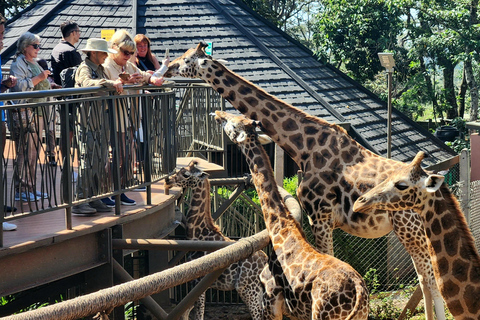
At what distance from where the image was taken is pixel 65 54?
802 cm

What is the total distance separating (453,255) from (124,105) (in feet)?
11.1

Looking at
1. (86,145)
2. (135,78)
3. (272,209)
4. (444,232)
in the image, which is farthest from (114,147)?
(444,232)

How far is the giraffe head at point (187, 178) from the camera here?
26.9 ft

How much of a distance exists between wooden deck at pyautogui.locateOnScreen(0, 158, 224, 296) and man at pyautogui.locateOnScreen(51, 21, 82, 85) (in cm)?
179

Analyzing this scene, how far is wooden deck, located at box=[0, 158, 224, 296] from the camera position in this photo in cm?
560

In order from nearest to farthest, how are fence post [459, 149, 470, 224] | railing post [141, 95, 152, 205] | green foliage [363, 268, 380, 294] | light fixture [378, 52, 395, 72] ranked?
railing post [141, 95, 152, 205], green foliage [363, 268, 380, 294], fence post [459, 149, 470, 224], light fixture [378, 52, 395, 72]

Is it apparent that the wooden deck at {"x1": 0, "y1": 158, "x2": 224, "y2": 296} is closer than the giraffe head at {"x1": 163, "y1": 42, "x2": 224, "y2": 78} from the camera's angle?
Yes

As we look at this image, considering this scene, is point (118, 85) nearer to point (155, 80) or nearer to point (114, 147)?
point (114, 147)

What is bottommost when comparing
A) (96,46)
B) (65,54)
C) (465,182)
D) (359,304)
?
(465,182)

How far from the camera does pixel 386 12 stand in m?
19.4

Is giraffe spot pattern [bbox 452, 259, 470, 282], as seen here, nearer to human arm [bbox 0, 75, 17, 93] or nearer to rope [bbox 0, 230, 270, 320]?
rope [bbox 0, 230, 270, 320]

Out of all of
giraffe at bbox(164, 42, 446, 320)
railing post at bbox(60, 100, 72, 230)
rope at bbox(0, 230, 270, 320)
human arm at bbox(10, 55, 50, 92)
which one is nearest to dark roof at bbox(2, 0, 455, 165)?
giraffe at bbox(164, 42, 446, 320)

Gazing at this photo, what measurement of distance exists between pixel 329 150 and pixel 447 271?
8.04ft

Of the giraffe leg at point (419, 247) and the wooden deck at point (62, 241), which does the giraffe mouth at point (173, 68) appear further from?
the giraffe leg at point (419, 247)
